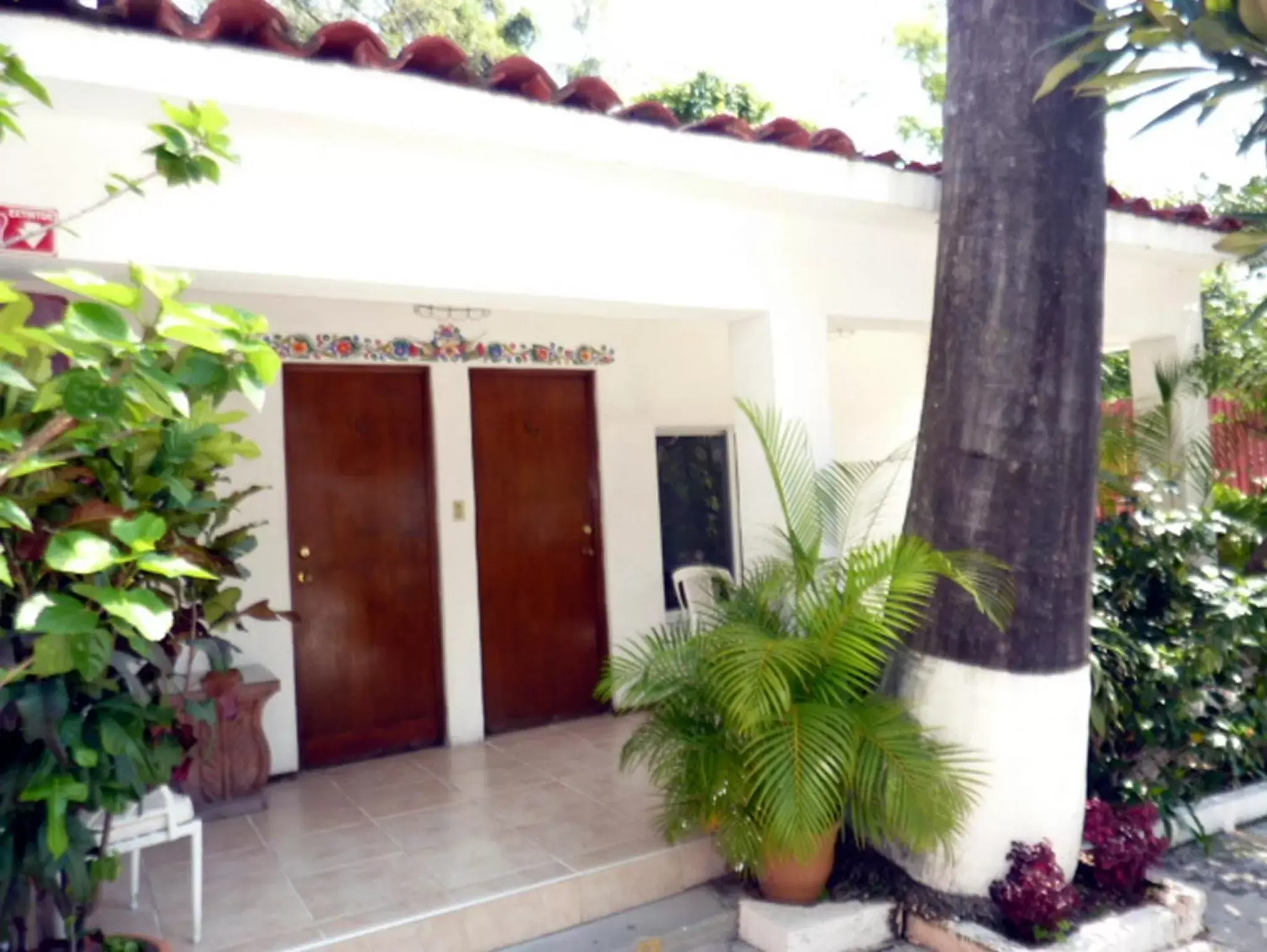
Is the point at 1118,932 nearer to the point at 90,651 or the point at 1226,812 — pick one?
the point at 1226,812

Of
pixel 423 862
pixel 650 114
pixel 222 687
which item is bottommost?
pixel 423 862

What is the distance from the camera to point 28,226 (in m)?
3.16

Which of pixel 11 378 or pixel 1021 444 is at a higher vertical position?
pixel 11 378

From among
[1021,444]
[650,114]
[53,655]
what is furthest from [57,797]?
[1021,444]

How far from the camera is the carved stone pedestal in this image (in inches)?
199

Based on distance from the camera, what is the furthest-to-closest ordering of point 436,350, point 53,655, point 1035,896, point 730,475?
point 730,475 < point 436,350 < point 1035,896 < point 53,655

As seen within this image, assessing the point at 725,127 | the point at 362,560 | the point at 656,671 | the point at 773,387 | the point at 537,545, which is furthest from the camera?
the point at 537,545

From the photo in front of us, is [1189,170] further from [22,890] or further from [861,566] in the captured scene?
[22,890]

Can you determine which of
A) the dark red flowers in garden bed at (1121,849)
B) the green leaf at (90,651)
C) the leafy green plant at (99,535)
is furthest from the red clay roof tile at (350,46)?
the dark red flowers in garden bed at (1121,849)

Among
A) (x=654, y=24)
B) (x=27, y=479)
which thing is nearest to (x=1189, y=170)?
(x=654, y=24)

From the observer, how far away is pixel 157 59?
10.1 feet

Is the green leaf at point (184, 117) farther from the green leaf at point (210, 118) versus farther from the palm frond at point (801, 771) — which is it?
the palm frond at point (801, 771)

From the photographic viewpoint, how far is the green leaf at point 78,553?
6.88ft

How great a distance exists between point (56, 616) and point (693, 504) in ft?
17.9
